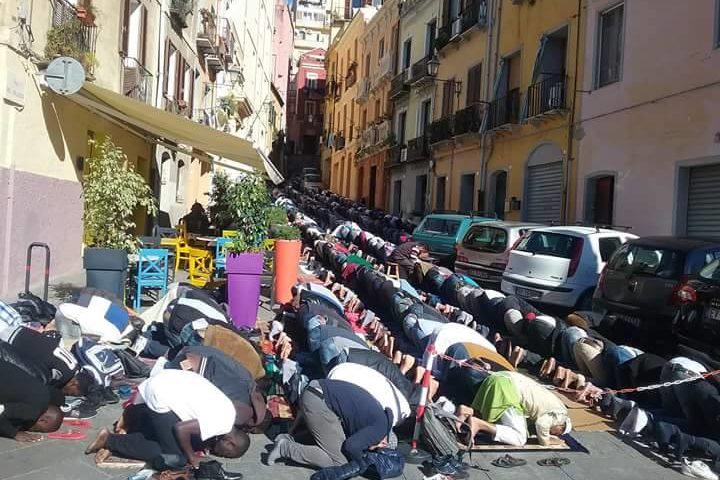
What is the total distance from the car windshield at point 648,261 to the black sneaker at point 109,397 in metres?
6.60

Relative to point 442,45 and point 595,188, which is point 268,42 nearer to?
point 442,45

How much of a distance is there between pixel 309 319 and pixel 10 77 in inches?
206

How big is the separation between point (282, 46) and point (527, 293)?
54940mm

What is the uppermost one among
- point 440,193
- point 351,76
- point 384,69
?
point 351,76

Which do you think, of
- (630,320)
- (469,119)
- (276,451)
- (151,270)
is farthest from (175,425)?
(469,119)

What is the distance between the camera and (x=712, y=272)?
26.3 ft

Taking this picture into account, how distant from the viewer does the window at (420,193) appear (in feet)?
95.7

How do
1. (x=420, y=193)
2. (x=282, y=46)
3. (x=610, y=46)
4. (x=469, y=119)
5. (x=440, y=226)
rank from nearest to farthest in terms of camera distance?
(x=610, y=46) → (x=440, y=226) → (x=469, y=119) → (x=420, y=193) → (x=282, y=46)

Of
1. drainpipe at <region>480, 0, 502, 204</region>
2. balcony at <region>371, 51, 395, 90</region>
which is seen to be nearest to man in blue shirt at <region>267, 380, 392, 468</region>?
drainpipe at <region>480, 0, 502, 204</region>

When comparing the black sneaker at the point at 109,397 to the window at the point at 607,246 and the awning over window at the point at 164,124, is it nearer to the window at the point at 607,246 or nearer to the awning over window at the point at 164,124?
the awning over window at the point at 164,124

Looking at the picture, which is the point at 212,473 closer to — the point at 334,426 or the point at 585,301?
the point at 334,426

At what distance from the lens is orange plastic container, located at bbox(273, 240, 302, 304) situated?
11.5m

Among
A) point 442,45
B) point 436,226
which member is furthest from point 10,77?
point 442,45

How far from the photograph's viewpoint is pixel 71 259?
1251 centimetres
